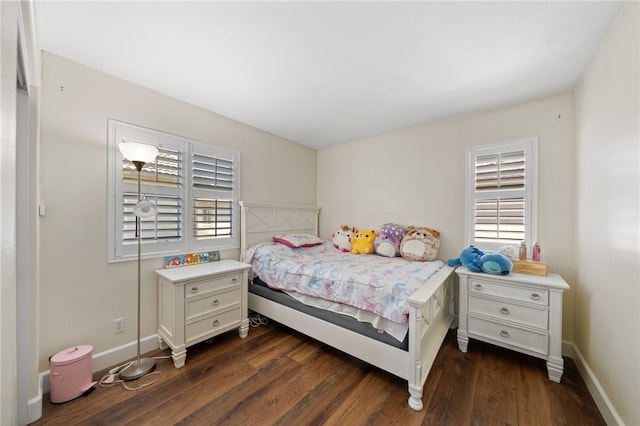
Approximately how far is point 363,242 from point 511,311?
5.26 feet

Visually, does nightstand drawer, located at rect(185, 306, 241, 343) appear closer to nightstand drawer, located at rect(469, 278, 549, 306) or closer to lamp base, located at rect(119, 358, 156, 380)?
lamp base, located at rect(119, 358, 156, 380)

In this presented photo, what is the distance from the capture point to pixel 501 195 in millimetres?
2508

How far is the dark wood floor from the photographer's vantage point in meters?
1.50

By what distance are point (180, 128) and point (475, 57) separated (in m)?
2.68

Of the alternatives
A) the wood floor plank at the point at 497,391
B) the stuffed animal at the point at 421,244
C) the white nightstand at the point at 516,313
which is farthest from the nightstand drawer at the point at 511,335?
the stuffed animal at the point at 421,244

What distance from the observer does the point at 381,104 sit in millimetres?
2527

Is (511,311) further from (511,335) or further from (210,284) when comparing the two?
(210,284)

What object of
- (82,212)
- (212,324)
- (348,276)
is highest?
(82,212)

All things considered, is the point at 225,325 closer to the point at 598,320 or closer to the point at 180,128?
the point at 180,128

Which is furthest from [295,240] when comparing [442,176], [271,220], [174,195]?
[442,176]

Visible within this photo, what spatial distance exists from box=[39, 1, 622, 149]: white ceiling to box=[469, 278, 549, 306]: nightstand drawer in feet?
5.75

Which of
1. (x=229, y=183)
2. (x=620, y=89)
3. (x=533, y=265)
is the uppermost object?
(x=620, y=89)

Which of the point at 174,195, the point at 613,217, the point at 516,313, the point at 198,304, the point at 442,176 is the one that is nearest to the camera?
the point at 613,217

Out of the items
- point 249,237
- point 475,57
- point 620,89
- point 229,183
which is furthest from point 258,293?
point 620,89
